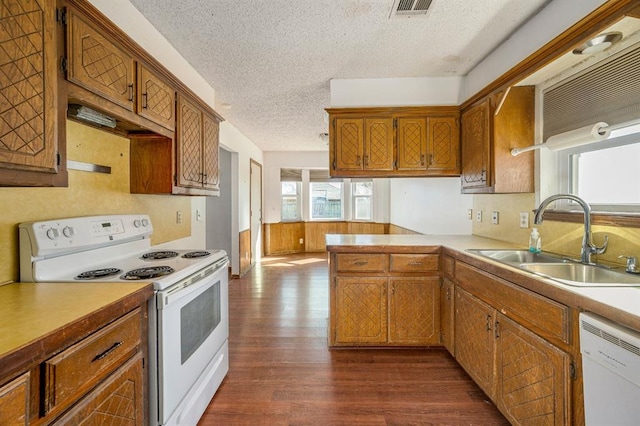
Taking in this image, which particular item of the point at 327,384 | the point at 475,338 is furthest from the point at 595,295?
the point at 327,384

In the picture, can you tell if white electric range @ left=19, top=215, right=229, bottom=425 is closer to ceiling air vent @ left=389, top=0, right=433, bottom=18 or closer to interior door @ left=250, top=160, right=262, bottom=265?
ceiling air vent @ left=389, top=0, right=433, bottom=18

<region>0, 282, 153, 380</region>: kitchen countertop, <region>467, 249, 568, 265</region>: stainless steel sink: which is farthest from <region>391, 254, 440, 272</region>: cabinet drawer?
<region>0, 282, 153, 380</region>: kitchen countertop

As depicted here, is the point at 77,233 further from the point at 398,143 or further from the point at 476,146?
the point at 476,146

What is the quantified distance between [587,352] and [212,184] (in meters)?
2.68

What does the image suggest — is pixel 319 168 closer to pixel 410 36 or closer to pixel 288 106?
pixel 288 106

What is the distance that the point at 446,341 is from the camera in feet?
8.18

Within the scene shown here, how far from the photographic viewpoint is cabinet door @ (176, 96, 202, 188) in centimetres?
221

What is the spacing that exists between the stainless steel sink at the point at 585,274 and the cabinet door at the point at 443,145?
1338mm

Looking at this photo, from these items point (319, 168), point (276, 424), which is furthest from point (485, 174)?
point (319, 168)

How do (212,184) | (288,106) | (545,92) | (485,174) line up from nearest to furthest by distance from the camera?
(545,92), (485,174), (212,184), (288,106)

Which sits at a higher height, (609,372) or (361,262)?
(361,262)

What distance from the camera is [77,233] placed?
5.31 feet

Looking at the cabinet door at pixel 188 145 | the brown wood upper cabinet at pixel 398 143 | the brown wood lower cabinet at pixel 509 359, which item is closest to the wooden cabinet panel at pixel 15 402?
the cabinet door at pixel 188 145

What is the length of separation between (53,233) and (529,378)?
2375 mm
